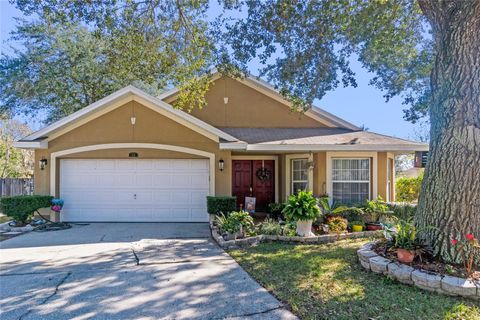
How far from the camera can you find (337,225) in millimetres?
8188

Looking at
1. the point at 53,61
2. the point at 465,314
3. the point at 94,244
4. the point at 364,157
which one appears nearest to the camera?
the point at 465,314

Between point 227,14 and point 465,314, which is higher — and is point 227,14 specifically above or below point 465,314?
above

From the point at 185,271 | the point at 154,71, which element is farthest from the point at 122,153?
the point at 185,271

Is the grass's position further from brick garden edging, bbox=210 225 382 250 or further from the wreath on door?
the wreath on door

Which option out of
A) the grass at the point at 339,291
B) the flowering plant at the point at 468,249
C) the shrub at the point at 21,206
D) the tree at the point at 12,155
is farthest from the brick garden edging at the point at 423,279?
the tree at the point at 12,155

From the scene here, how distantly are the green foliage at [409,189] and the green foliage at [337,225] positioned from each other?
8.32 metres

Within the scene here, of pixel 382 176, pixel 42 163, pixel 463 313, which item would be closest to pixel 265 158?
pixel 382 176

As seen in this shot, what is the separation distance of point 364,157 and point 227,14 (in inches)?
249

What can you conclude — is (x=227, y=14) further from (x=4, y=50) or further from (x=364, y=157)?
(x=4, y=50)

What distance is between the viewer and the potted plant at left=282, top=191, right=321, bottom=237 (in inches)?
288

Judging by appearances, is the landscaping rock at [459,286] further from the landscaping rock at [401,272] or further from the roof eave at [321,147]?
the roof eave at [321,147]

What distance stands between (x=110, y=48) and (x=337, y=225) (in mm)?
8048

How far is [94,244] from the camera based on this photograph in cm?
721

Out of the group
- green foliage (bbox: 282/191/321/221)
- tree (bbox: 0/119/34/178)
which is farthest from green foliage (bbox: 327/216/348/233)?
tree (bbox: 0/119/34/178)
